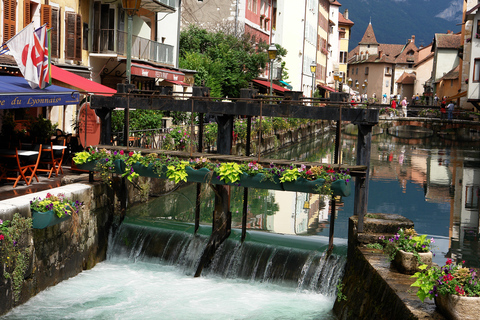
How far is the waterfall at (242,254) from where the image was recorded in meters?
11.2

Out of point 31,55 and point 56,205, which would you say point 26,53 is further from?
point 56,205

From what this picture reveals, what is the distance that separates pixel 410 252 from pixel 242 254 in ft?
15.7

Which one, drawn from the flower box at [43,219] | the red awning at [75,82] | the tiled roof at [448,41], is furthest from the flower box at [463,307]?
the tiled roof at [448,41]

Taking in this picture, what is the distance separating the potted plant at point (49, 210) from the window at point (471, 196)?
1481cm

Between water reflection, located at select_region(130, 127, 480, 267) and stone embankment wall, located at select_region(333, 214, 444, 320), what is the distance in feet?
13.5

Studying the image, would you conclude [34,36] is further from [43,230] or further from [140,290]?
[140,290]

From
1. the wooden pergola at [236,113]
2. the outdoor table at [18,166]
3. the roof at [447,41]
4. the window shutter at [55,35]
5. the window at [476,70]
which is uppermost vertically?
the roof at [447,41]

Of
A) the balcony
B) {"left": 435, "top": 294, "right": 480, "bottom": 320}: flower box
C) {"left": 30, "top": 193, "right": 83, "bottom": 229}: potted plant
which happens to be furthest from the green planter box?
the balcony

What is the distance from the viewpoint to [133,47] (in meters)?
25.7

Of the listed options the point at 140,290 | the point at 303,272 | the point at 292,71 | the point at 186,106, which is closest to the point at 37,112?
the point at 186,106

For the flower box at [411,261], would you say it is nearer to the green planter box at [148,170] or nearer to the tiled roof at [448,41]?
the green planter box at [148,170]

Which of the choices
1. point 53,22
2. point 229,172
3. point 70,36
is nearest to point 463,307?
point 229,172

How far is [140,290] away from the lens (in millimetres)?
11086

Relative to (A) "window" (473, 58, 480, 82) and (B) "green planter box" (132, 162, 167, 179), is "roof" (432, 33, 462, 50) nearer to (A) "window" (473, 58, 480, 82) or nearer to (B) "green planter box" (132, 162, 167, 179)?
(A) "window" (473, 58, 480, 82)
